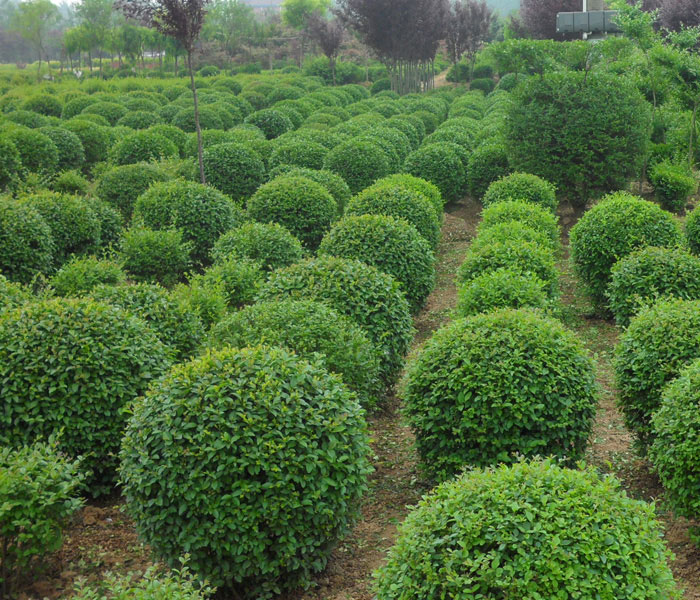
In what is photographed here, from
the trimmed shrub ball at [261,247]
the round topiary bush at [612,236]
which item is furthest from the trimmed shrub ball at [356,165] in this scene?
the round topiary bush at [612,236]

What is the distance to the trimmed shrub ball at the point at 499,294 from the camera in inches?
314

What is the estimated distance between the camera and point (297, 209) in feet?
40.7

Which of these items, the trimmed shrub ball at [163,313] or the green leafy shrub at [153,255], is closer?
the trimmed shrub ball at [163,313]

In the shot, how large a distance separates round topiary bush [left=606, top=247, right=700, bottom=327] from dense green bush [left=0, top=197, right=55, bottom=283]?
808 cm

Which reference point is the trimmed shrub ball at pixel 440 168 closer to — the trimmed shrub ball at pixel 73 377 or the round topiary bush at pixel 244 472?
the trimmed shrub ball at pixel 73 377

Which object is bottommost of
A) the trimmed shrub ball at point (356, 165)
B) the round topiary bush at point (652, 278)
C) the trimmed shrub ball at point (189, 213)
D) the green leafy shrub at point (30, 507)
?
the green leafy shrub at point (30, 507)

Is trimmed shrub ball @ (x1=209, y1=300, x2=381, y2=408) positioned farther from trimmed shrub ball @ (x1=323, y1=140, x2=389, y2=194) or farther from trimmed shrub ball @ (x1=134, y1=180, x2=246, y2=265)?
trimmed shrub ball @ (x1=323, y1=140, x2=389, y2=194)

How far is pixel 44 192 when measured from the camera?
1234cm

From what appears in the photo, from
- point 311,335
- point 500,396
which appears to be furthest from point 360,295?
point 500,396

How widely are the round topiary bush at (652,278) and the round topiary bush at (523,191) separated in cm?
480

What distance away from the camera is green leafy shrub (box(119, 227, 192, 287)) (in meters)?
10.9

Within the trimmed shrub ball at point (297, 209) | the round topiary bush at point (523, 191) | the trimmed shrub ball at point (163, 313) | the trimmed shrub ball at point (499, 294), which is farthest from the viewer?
the round topiary bush at point (523, 191)

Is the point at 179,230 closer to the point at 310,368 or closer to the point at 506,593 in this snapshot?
the point at 310,368

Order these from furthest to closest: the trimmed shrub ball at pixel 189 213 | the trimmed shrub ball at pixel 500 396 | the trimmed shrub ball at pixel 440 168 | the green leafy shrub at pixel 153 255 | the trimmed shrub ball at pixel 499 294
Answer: the trimmed shrub ball at pixel 440 168, the trimmed shrub ball at pixel 189 213, the green leafy shrub at pixel 153 255, the trimmed shrub ball at pixel 499 294, the trimmed shrub ball at pixel 500 396
